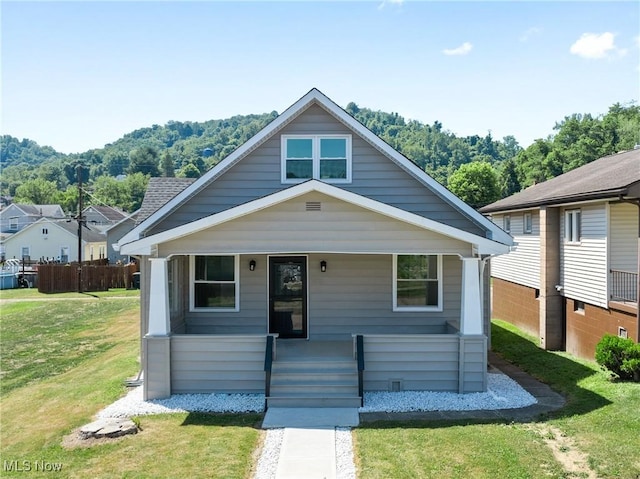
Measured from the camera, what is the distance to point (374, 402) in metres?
9.44

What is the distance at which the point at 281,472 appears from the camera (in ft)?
22.0

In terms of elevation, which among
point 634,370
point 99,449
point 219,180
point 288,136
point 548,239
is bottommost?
point 99,449

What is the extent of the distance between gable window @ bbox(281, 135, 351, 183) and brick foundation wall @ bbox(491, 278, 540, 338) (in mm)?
8584

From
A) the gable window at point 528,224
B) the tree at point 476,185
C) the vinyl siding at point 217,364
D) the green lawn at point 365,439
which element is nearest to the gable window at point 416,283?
the green lawn at point 365,439

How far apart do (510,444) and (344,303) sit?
5386mm

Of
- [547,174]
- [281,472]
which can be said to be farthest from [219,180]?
[547,174]

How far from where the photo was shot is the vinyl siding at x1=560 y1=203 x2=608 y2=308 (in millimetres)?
12484

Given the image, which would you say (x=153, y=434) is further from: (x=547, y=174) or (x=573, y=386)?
(x=547, y=174)

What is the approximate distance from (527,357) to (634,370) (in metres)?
3.93

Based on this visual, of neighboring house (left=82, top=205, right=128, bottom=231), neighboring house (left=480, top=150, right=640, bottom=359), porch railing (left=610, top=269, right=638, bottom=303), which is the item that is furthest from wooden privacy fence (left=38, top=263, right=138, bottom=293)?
neighboring house (left=82, top=205, right=128, bottom=231)

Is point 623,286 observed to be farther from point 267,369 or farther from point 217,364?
point 217,364

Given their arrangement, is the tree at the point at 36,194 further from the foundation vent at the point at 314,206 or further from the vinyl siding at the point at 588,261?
the vinyl siding at the point at 588,261

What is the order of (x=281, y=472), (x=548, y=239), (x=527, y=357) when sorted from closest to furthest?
(x=281, y=472) → (x=527, y=357) → (x=548, y=239)

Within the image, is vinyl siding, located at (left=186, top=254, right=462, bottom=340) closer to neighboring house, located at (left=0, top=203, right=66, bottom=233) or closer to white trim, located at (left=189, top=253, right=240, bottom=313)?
white trim, located at (left=189, top=253, right=240, bottom=313)
